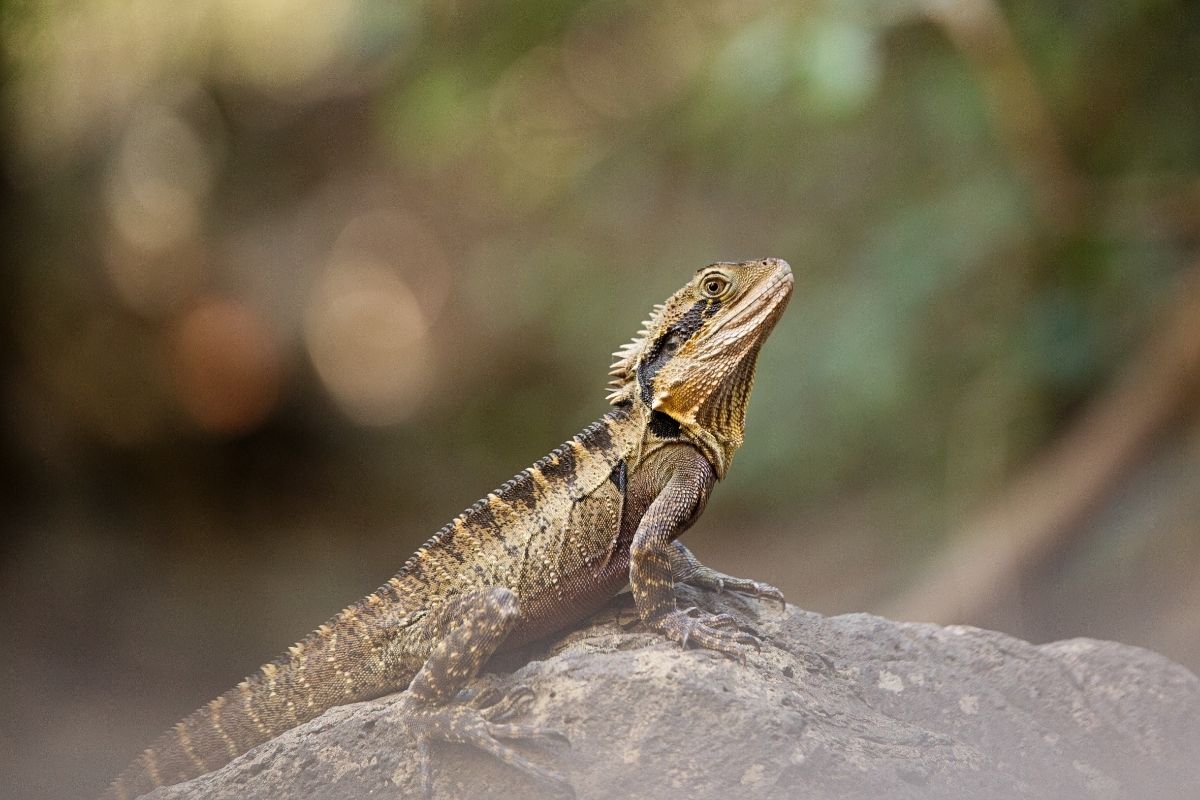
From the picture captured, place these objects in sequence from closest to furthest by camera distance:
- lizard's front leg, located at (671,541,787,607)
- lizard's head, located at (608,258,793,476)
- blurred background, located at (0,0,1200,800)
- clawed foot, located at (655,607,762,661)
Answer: clawed foot, located at (655,607,762,661), lizard's head, located at (608,258,793,476), lizard's front leg, located at (671,541,787,607), blurred background, located at (0,0,1200,800)

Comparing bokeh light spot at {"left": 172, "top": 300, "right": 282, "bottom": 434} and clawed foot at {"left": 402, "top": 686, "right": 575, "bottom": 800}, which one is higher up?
bokeh light spot at {"left": 172, "top": 300, "right": 282, "bottom": 434}

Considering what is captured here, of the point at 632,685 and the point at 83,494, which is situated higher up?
the point at 83,494

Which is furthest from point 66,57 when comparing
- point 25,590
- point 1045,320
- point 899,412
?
point 1045,320

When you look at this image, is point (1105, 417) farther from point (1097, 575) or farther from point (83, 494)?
point (83, 494)

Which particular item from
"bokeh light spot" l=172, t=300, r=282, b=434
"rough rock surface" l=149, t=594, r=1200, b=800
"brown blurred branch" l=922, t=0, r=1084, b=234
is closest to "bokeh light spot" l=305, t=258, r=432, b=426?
"bokeh light spot" l=172, t=300, r=282, b=434

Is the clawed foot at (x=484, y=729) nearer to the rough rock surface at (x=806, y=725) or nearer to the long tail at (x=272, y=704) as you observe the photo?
the rough rock surface at (x=806, y=725)

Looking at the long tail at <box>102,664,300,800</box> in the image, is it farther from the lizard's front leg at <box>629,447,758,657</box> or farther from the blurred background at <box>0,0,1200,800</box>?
the blurred background at <box>0,0,1200,800</box>

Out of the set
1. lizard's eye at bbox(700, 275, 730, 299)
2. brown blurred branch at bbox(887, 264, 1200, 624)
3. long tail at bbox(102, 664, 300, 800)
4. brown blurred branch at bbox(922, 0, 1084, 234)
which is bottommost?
long tail at bbox(102, 664, 300, 800)
